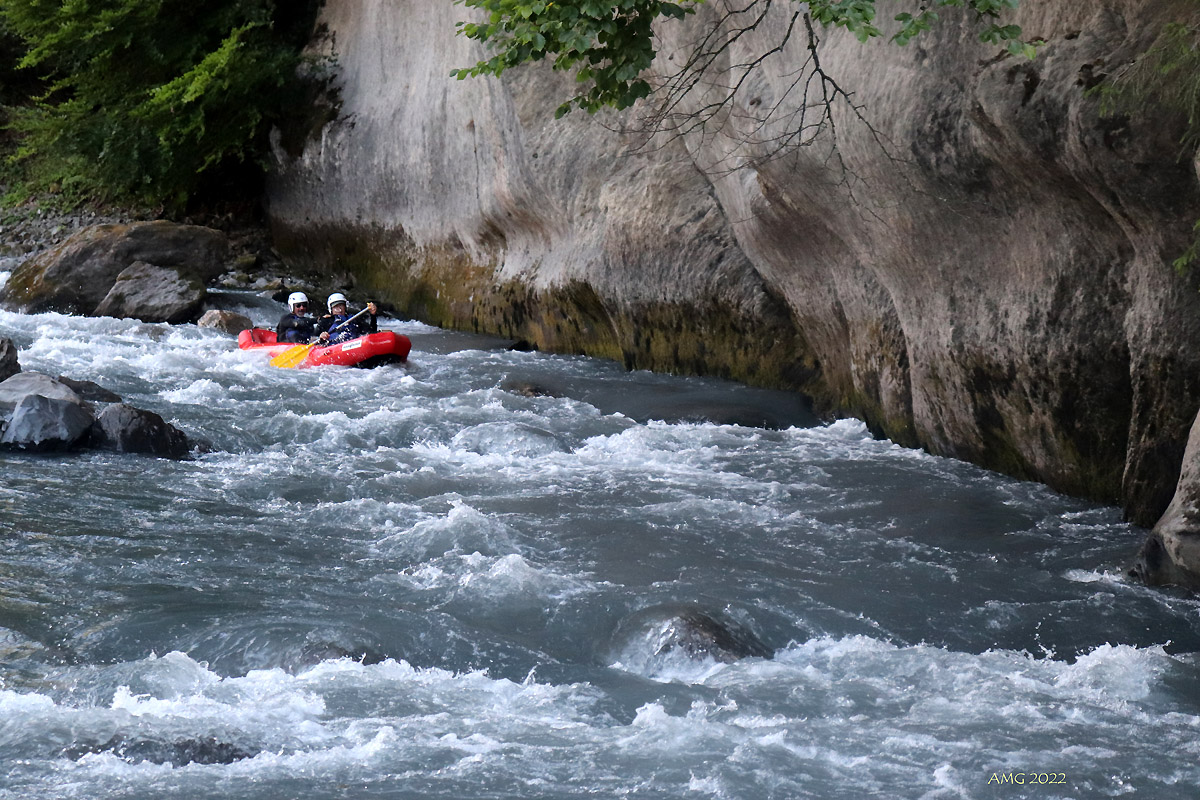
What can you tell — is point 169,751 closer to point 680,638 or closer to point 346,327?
point 680,638

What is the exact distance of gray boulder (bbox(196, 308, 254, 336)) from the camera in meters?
15.9

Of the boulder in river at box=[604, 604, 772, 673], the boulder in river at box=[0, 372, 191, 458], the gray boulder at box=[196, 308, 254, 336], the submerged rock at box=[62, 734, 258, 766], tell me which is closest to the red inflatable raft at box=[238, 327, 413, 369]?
the gray boulder at box=[196, 308, 254, 336]

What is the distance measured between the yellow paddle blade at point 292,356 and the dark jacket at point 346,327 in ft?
1.40

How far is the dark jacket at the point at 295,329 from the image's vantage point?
14.5 m

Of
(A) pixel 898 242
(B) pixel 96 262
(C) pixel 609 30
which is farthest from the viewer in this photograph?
(B) pixel 96 262

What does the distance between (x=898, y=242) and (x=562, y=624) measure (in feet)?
14.9

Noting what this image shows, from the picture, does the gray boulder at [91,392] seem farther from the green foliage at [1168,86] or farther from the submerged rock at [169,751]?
the green foliage at [1168,86]

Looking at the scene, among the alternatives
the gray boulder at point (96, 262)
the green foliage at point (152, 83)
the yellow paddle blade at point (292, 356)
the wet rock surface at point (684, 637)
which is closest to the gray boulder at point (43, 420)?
the yellow paddle blade at point (292, 356)

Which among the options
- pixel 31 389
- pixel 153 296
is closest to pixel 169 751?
pixel 31 389

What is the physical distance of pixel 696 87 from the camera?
1134 centimetres

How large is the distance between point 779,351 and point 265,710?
8214 mm

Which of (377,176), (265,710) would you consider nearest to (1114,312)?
(265,710)

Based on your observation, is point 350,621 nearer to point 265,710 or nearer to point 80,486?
point 265,710

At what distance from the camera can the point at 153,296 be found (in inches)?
646
